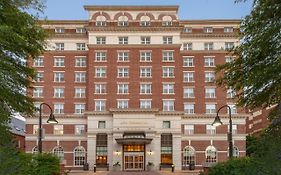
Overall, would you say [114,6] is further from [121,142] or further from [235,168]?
[235,168]

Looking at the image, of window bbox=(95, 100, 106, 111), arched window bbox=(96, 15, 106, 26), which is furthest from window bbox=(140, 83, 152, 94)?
arched window bbox=(96, 15, 106, 26)

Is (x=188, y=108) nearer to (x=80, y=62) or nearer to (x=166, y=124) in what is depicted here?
(x=166, y=124)

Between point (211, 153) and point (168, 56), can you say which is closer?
point (211, 153)

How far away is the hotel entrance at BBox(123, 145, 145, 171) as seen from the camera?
3201 inches

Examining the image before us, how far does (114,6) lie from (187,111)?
891 inches

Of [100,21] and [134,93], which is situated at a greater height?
[100,21]

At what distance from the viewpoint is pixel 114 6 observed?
8600cm

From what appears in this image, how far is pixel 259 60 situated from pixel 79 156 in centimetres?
6717

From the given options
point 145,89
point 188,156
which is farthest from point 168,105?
point 188,156

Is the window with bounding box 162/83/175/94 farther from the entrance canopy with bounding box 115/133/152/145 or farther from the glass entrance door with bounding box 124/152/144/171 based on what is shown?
the glass entrance door with bounding box 124/152/144/171

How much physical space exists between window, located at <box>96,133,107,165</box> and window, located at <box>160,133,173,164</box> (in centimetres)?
959

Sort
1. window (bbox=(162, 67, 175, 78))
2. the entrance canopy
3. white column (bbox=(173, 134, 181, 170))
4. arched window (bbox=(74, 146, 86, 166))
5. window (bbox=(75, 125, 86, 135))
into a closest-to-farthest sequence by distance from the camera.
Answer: the entrance canopy
white column (bbox=(173, 134, 181, 170))
arched window (bbox=(74, 146, 86, 166))
window (bbox=(162, 67, 175, 78))
window (bbox=(75, 125, 86, 135))

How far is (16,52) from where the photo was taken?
20.2 m

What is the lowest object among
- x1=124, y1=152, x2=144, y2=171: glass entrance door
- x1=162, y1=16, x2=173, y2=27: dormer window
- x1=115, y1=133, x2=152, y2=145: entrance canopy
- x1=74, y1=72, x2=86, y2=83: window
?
x1=124, y1=152, x2=144, y2=171: glass entrance door
